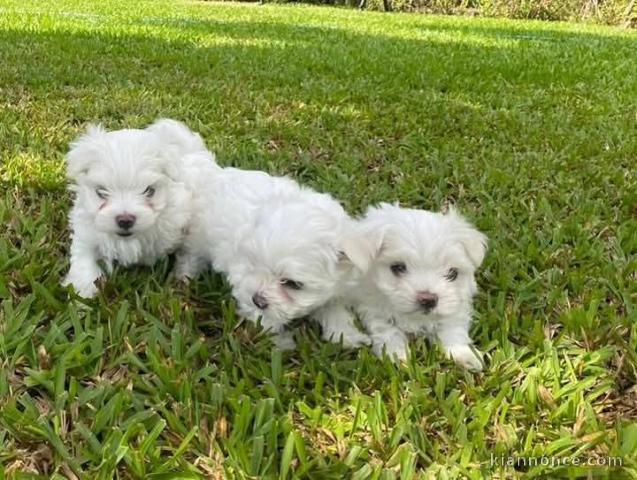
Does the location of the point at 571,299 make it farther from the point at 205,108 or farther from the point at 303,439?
the point at 205,108

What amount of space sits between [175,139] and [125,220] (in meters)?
0.70

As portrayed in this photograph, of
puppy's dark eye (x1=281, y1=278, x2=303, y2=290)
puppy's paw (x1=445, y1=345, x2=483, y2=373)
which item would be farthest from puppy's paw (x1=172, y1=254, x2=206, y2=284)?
puppy's paw (x1=445, y1=345, x2=483, y2=373)

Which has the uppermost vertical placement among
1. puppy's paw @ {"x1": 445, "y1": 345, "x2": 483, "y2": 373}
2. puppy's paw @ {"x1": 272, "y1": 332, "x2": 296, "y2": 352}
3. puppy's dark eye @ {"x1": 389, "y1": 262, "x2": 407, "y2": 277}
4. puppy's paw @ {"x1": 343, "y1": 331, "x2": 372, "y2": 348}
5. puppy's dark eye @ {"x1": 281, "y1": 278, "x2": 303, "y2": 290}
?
puppy's dark eye @ {"x1": 389, "y1": 262, "x2": 407, "y2": 277}

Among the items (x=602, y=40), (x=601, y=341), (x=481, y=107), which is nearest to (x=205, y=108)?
(x=481, y=107)

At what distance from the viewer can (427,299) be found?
2.96m

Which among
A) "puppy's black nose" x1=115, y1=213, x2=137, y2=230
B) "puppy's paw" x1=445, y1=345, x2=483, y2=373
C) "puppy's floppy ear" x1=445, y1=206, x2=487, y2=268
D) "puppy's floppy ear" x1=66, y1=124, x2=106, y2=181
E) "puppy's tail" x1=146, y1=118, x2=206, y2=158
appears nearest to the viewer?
"puppy's paw" x1=445, y1=345, x2=483, y2=373

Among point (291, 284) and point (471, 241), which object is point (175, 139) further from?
point (471, 241)

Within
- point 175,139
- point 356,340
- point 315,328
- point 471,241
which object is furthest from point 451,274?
point 175,139

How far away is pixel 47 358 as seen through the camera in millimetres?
2729

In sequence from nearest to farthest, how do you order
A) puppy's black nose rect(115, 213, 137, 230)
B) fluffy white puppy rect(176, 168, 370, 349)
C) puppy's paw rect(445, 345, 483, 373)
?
puppy's paw rect(445, 345, 483, 373) < fluffy white puppy rect(176, 168, 370, 349) < puppy's black nose rect(115, 213, 137, 230)

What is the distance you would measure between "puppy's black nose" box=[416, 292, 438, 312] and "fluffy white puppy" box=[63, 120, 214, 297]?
129 centimetres

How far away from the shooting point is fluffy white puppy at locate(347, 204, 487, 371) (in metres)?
3.00

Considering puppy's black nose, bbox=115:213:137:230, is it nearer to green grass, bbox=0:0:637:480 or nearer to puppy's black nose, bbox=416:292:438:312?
green grass, bbox=0:0:637:480

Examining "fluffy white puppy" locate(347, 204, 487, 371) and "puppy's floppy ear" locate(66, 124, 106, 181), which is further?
"puppy's floppy ear" locate(66, 124, 106, 181)
